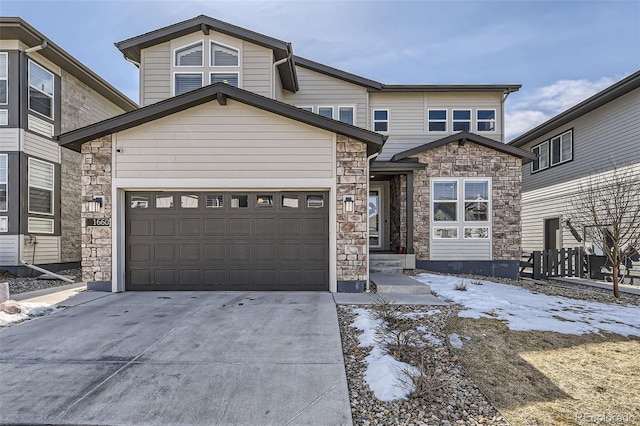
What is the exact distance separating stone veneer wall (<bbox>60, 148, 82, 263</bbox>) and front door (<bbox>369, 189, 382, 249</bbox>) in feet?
33.3

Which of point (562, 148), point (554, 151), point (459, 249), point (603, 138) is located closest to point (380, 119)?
point (459, 249)

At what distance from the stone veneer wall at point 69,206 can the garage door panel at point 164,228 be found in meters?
5.84

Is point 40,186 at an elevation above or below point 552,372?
above

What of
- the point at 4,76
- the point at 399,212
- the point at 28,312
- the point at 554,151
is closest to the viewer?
the point at 28,312

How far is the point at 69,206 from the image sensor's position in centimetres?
1162

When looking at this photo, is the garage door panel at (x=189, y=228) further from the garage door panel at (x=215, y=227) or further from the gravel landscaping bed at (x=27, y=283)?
the gravel landscaping bed at (x=27, y=283)

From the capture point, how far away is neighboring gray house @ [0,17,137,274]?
9.66 metres

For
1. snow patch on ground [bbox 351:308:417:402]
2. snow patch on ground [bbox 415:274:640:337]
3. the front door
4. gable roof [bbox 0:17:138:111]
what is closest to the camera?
snow patch on ground [bbox 351:308:417:402]

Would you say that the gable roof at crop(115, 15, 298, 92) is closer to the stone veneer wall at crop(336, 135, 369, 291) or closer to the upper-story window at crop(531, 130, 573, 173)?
the stone veneer wall at crop(336, 135, 369, 291)

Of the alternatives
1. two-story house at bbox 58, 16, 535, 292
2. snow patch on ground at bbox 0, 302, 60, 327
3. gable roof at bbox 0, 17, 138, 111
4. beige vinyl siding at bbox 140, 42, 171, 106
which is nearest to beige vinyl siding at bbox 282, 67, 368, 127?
beige vinyl siding at bbox 140, 42, 171, 106

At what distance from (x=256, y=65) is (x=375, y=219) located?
22.2ft

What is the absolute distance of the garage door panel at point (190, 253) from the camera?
7574 millimetres

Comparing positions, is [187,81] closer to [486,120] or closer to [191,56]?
[191,56]

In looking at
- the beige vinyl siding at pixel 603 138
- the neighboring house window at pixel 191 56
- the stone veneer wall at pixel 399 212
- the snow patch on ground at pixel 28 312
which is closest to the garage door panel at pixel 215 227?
the snow patch on ground at pixel 28 312
